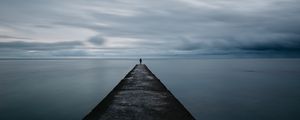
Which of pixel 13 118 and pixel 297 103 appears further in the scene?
pixel 297 103

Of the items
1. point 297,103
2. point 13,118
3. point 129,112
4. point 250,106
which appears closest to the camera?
point 129,112

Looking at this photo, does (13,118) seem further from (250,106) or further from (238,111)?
(250,106)

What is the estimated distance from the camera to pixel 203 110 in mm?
10945

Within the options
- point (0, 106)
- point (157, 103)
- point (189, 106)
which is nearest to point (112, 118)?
point (157, 103)

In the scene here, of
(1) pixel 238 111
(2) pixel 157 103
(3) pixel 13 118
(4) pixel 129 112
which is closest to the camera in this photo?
(4) pixel 129 112

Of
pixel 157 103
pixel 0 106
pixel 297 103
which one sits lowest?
pixel 297 103

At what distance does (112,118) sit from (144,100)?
2.00 metres

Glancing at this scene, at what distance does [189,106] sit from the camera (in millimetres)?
12094

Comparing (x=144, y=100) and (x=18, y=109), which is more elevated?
(x=144, y=100)

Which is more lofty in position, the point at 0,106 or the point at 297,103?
the point at 0,106

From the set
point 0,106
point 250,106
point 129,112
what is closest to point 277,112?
point 250,106

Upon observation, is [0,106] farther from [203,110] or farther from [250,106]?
[250,106]

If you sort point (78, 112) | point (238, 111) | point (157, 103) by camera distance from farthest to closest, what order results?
point (238, 111), point (78, 112), point (157, 103)

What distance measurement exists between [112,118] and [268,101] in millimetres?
12547
